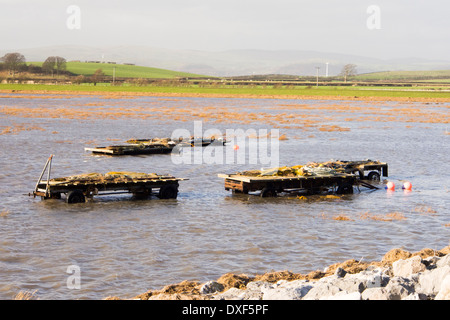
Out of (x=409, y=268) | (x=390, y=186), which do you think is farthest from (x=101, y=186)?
(x=409, y=268)

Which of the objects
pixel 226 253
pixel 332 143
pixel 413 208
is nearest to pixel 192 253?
pixel 226 253

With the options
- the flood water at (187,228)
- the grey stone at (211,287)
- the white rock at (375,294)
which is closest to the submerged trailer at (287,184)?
the flood water at (187,228)

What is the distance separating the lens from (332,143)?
181 feet

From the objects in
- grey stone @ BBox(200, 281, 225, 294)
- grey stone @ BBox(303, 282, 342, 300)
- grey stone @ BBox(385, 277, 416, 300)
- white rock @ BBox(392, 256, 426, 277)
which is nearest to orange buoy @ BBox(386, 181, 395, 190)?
white rock @ BBox(392, 256, 426, 277)

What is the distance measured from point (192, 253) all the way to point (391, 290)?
309 inches

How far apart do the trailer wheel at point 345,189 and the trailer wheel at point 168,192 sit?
744 centimetres

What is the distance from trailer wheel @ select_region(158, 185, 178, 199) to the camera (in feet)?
89.9

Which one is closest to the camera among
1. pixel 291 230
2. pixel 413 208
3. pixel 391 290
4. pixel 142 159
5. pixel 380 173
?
pixel 391 290

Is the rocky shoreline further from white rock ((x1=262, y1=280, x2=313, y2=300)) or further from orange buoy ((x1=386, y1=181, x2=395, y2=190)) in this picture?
orange buoy ((x1=386, y1=181, x2=395, y2=190))

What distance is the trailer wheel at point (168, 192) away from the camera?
2739 centimetres

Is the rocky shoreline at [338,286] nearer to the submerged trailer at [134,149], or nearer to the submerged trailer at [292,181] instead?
the submerged trailer at [292,181]

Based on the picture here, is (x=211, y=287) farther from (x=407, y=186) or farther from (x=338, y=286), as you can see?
(x=407, y=186)

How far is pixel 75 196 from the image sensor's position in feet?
83.3
